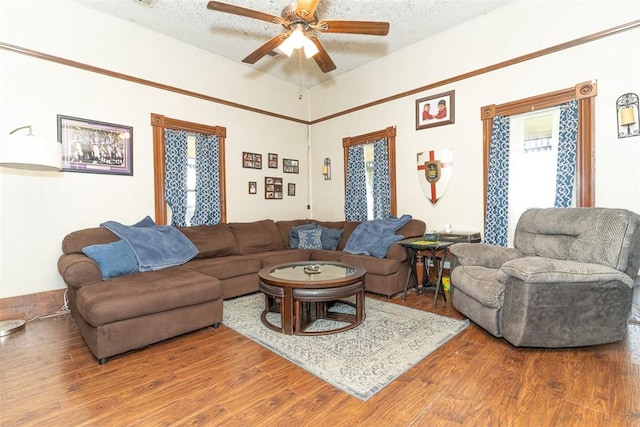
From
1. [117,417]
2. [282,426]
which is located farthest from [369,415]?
[117,417]

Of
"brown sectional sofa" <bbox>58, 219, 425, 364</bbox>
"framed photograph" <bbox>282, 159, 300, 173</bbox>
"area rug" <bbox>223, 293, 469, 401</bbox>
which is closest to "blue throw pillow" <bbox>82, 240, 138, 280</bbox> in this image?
"brown sectional sofa" <bbox>58, 219, 425, 364</bbox>

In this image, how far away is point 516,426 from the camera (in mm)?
1562

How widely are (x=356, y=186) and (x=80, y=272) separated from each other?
3807 mm

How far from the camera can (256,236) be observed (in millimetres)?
4594

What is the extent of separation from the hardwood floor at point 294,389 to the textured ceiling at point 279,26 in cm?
355

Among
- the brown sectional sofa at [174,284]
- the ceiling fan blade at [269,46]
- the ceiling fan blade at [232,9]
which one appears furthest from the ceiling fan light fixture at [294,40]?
the brown sectional sofa at [174,284]

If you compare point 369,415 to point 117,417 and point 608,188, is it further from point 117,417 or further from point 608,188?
point 608,188

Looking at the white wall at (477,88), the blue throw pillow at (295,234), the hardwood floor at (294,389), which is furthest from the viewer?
the blue throw pillow at (295,234)

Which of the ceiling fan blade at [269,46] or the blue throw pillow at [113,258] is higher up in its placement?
the ceiling fan blade at [269,46]

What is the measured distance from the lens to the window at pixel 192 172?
415 centimetres

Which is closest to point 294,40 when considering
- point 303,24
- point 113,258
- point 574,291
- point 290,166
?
point 303,24

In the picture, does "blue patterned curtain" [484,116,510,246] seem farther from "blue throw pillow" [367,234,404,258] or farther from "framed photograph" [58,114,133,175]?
"framed photograph" [58,114,133,175]

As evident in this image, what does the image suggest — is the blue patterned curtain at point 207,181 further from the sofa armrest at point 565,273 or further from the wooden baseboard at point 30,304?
the sofa armrest at point 565,273

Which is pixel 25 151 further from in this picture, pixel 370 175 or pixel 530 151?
pixel 530 151
